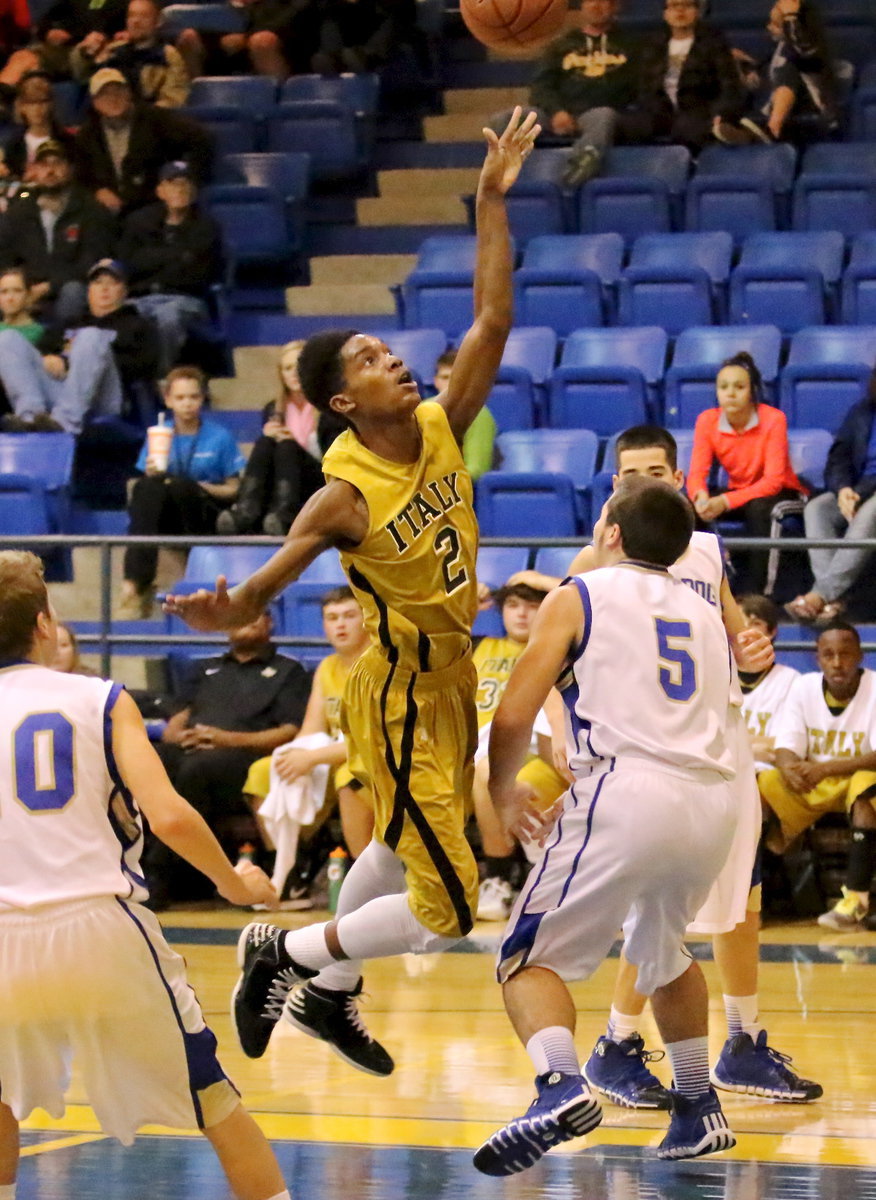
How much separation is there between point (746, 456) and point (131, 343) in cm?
398

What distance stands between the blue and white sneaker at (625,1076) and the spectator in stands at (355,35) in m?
9.56

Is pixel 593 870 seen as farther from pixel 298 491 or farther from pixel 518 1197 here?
pixel 298 491

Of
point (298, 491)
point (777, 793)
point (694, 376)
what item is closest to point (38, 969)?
point (777, 793)

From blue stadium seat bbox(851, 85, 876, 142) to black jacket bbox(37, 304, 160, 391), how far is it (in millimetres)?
4398

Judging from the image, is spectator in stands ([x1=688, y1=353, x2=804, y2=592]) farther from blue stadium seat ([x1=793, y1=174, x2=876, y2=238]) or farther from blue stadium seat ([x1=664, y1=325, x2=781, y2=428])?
blue stadium seat ([x1=793, y1=174, x2=876, y2=238])

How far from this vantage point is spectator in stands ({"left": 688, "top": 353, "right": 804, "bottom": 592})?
909 centimetres

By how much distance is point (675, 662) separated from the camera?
14.2ft

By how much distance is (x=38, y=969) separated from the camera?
358cm

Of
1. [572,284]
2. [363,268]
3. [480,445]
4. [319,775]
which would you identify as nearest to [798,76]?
[572,284]

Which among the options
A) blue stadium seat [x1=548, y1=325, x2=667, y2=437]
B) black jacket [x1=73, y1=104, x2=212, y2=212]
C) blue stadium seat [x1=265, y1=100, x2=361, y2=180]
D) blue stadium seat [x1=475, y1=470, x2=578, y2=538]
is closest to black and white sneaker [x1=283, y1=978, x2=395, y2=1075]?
blue stadium seat [x1=475, y1=470, x2=578, y2=538]

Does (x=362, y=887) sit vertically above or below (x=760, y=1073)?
A: above

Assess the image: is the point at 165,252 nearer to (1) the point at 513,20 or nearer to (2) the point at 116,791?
(1) the point at 513,20

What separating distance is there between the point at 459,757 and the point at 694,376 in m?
5.61

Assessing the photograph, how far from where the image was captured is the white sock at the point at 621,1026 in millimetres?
5340
